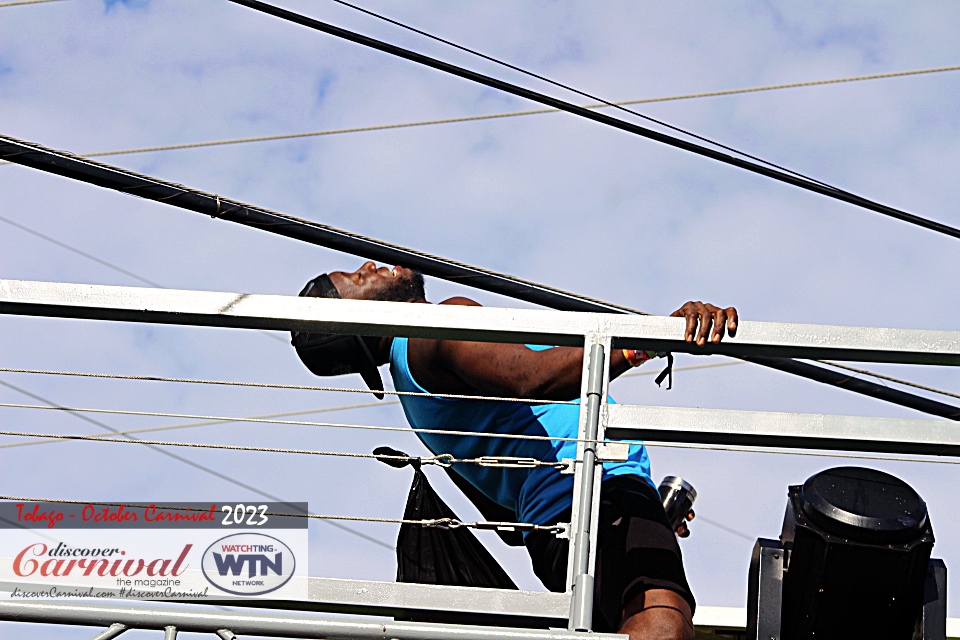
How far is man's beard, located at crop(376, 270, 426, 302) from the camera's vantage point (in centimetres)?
488

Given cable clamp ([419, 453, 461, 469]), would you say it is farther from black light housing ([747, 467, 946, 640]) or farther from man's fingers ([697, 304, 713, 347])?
black light housing ([747, 467, 946, 640])

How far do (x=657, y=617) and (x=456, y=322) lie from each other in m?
1.00

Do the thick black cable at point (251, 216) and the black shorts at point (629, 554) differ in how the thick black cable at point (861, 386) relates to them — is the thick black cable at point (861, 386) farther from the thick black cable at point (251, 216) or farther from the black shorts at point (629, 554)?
the black shorts at point (629, 554)

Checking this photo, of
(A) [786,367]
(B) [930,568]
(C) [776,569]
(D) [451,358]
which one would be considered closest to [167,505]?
(D) [451,358]

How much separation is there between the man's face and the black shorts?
1284 mm

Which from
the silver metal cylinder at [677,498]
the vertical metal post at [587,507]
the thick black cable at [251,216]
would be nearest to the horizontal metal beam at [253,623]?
the vertical metal post at [587,507]

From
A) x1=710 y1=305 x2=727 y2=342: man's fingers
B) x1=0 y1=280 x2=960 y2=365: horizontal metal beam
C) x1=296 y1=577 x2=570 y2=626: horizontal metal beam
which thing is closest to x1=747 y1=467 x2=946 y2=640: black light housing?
x1=0 y1=280 x2=960 y2=365: horizontal metal beam

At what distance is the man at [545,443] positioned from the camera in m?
3.62

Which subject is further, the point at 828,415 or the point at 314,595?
the point at 828,415

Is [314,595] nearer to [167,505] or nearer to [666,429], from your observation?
[167,505]

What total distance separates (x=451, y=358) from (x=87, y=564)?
4.49 ft

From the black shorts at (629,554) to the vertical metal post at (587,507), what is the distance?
0.58m

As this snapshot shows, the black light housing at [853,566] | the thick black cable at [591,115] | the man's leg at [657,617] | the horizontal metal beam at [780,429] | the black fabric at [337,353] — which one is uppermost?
the thick black cable at [591,115]

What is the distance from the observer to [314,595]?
3.04 metres
